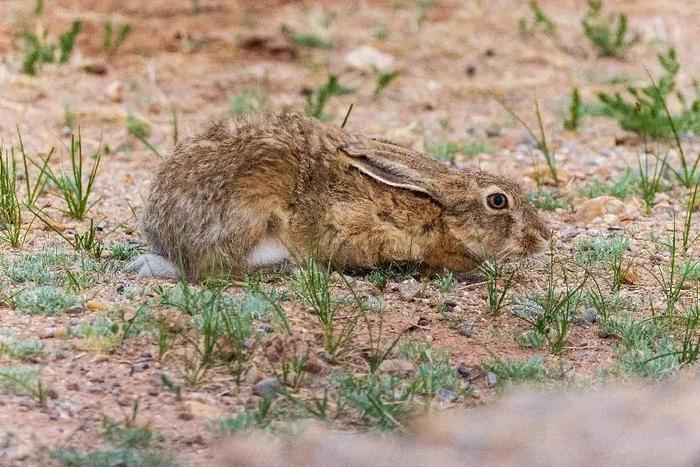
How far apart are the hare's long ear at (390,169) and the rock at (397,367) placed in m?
1.39

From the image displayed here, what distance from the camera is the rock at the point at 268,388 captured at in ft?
16.4

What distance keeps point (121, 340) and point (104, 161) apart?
3.80m

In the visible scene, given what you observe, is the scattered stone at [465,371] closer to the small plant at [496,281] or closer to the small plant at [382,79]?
the small plant at [496,281]

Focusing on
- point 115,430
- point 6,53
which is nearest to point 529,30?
point 6,53

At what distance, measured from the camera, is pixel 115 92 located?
10359 mm

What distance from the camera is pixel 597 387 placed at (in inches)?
202

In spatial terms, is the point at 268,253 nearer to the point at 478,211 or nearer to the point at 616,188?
the point at 478,211

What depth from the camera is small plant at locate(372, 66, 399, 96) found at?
34.1ft

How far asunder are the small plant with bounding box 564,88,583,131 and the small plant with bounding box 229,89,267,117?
7.38ft

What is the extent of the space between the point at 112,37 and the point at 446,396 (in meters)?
7.38

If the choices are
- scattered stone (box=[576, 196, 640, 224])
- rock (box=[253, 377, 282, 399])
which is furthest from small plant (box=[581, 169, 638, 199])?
rock (box=[253, 377, 282, 399])

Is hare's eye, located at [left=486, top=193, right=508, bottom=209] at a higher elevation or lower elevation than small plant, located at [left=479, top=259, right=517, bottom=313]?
higher

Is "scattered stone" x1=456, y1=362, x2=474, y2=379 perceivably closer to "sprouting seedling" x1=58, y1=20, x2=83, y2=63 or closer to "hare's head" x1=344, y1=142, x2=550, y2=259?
"hare's head" x1=344, y1=142, x2=550, y2=259

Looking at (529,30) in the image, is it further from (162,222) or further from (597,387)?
(597,387)
